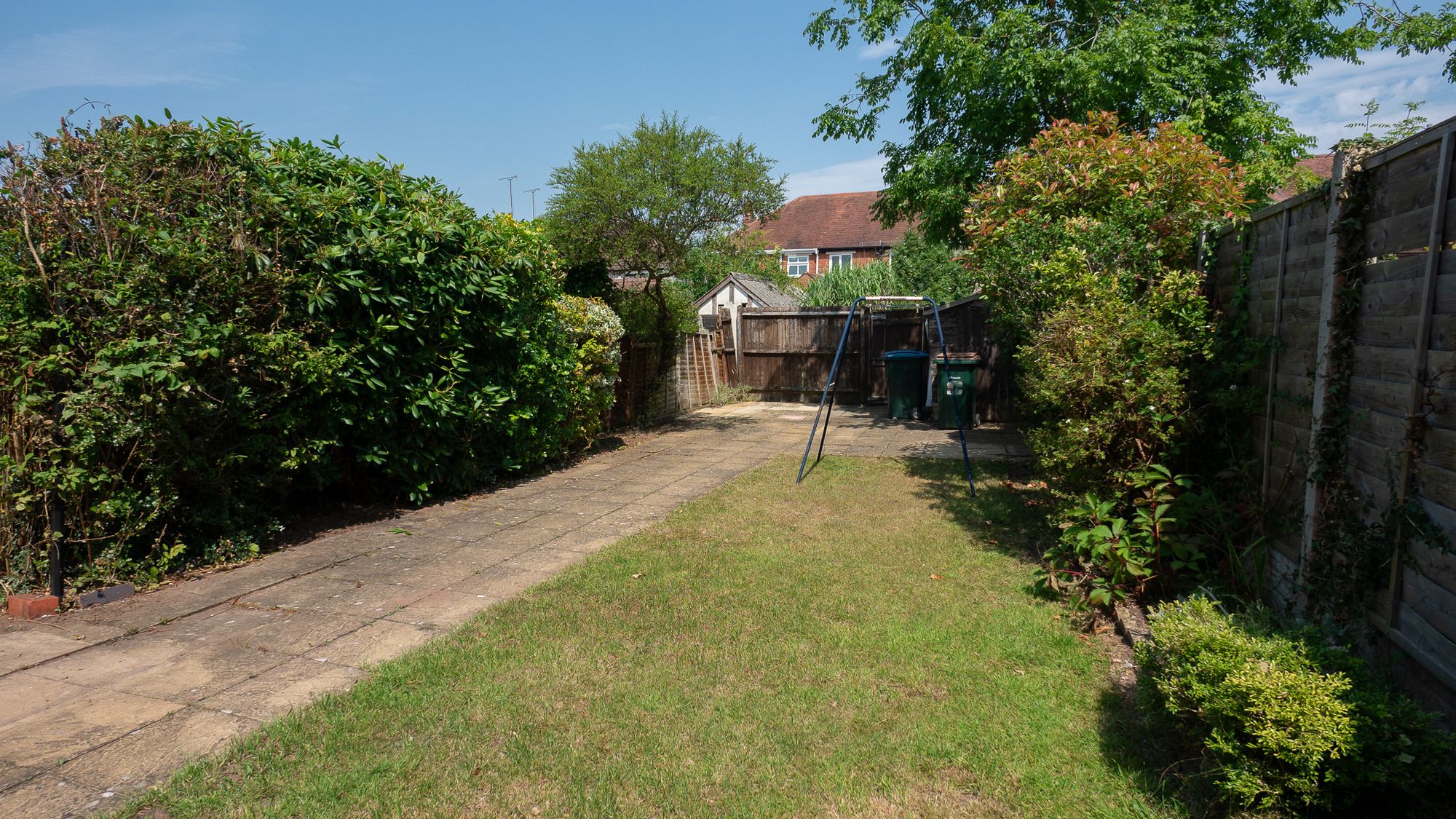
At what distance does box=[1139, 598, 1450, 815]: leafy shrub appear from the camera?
7.48 ft

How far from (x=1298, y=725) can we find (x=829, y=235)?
127ft

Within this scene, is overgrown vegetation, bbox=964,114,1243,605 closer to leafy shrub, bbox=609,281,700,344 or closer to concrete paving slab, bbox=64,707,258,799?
concrete paving slab, bbox=64,707,258,799

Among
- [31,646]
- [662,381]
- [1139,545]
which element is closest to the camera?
[31,646]

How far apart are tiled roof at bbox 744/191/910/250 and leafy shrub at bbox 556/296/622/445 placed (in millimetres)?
28899

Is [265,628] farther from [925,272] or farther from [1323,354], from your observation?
[925,272]

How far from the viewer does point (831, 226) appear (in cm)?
4022

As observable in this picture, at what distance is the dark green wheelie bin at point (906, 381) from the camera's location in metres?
13.3

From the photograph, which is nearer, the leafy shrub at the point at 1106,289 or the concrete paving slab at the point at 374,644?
the concrete paving slab at the point at 374,644

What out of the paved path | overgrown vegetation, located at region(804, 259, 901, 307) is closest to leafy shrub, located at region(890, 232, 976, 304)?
overgrown vegetation, located at region(804, 259, 901, 307)

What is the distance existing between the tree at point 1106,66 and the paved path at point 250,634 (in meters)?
6.72

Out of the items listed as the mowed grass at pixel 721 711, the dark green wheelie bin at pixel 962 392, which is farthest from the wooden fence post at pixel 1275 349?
the dark green wheelie bin at pixel 962 392

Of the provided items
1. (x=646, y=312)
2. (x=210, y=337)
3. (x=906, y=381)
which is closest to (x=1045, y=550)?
(x=210, y=337)

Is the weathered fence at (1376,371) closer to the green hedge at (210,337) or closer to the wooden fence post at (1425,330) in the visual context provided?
the wooden fence post at (1425,330)

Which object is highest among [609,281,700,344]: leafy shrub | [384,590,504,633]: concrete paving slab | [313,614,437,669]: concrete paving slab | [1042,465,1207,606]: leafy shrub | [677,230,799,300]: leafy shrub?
[677,230,799,300]: leafy shrub
